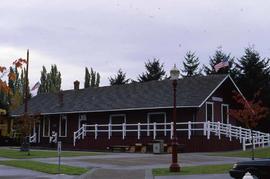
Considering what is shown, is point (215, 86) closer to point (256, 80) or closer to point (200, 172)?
point (256, 80)

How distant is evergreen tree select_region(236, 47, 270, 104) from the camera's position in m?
54.7

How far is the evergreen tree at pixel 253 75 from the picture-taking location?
5472 cm

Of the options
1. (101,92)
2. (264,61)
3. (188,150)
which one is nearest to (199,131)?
(188,150)

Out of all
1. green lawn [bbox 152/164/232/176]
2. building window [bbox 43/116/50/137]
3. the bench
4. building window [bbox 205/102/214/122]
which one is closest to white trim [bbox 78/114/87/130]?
building window [bbox 43/116/50/137]

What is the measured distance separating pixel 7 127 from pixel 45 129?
5.97 m

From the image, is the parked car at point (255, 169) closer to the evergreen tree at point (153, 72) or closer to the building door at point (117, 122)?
the building door at point (117, 122)

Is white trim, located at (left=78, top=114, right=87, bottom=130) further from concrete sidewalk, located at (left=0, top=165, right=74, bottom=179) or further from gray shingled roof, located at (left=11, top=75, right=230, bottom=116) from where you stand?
concrete sidewalk, located at (left=0, top=165, right=74, bottom=179)

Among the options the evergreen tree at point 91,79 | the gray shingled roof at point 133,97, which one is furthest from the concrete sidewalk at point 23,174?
the evergreen tree at point 91,79

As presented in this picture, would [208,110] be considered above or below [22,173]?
above

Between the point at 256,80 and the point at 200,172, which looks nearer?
the point at 200,172

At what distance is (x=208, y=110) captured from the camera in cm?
4191

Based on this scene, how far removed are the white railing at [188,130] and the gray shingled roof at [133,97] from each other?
1604 millimetres

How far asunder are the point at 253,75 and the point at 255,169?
1716 inches

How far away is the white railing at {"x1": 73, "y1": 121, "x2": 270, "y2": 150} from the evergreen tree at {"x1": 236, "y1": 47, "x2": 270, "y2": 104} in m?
12.8
